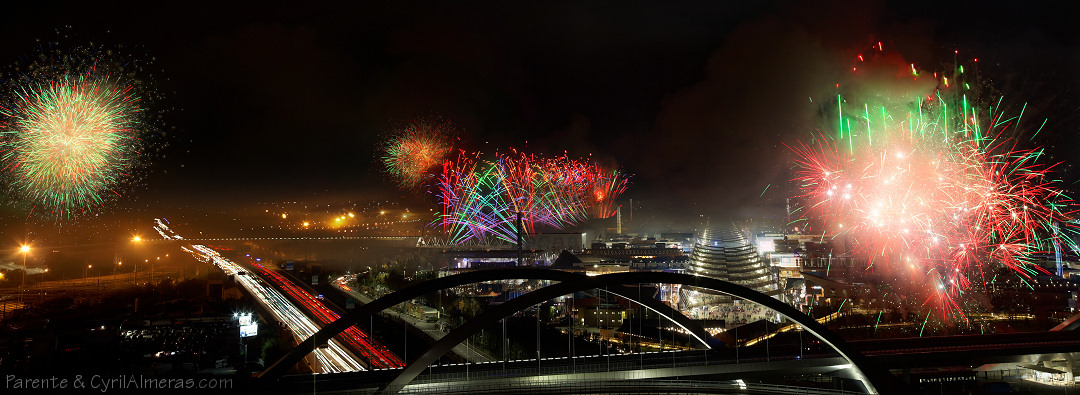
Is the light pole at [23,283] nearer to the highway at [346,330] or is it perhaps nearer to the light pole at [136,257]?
the light pole at [136,257]

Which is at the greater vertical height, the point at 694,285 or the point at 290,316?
the point at 694,285

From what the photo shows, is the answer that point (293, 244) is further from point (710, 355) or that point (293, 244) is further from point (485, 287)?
point (710, 355)

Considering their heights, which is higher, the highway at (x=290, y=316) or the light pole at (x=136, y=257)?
the light pole at (x=136, y=257)

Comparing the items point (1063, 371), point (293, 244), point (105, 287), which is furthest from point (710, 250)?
point (293, 244)

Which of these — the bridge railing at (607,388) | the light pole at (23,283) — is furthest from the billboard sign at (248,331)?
the light pole at (23,283)

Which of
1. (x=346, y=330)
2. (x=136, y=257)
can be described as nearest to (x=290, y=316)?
(x=346, y=330)

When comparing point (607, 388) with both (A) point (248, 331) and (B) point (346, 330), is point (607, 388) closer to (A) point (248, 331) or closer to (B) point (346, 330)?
(B) point (346, 330)

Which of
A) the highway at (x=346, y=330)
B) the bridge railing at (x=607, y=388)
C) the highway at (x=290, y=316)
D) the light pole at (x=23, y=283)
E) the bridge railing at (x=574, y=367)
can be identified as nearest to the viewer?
the bridge railing at (x=607, y=388)

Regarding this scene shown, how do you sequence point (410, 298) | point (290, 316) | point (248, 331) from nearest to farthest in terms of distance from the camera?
point (410, 298) < point (248, 331) < point (290, 316)
